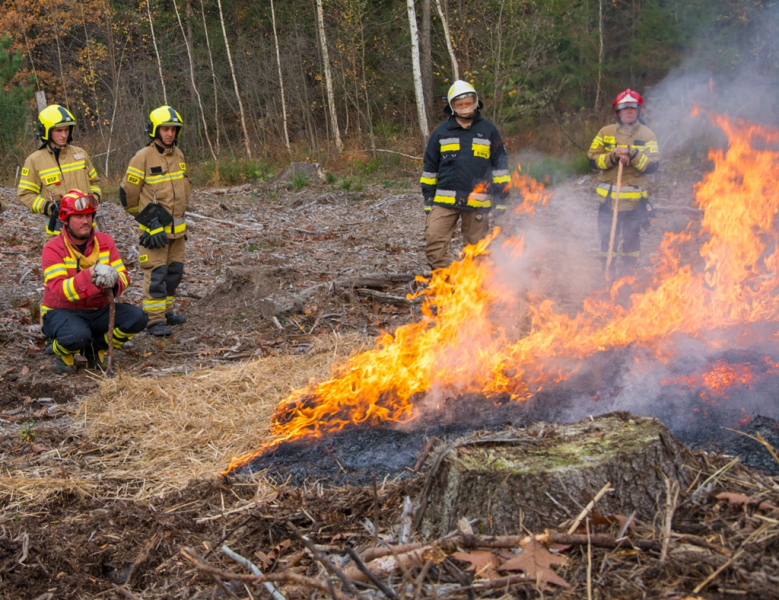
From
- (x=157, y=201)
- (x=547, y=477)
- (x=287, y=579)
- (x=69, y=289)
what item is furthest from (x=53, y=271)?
(x=547, y=477)

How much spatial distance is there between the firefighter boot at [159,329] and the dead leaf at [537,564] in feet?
17.9

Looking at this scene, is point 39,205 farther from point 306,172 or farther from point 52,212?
point 306,172

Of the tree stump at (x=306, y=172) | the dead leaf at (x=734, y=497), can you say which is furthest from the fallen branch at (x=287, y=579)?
the tree stump at (x=306, y=172)

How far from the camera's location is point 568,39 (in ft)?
53.5

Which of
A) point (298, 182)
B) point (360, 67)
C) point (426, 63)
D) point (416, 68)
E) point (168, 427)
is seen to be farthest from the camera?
point (360, 67)

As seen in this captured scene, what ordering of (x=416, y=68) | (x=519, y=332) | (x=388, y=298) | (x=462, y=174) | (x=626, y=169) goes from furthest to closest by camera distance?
(x=416, y=68) → (x=388, y=298) → (x=626, y=169) → (x=462, y=174) → (x=519, y=332)

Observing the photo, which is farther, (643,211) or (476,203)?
(643,211)

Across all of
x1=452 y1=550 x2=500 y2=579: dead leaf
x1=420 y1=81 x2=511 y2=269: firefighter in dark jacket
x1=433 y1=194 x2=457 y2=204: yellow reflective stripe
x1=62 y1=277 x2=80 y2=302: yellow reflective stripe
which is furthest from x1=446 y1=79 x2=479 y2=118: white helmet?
x1=452 y1=550 x2=500 y2=579: dead leaf

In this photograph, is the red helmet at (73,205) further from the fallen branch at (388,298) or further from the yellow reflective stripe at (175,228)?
the fallen branch at (388,298)

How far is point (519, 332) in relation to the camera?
18.0ft

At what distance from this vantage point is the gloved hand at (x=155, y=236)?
6.94 metres

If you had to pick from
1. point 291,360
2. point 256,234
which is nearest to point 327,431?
point 291,360

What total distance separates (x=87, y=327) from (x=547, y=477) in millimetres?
4732

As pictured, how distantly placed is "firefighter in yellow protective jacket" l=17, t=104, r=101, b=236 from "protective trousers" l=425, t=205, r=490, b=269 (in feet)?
11.3
